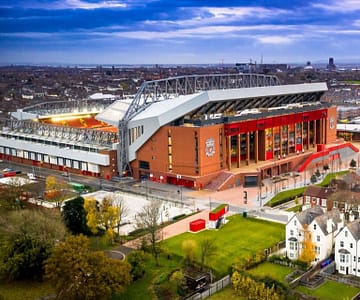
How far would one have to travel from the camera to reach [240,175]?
4978 cm

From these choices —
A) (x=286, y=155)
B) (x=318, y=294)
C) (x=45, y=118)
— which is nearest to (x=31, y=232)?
(x=318, y=294)

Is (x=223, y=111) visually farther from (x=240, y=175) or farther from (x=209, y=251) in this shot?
(x=209, y=251)

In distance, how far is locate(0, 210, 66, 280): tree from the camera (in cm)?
2734

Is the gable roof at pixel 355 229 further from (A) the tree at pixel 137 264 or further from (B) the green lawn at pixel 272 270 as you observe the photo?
(A) the tree at pixel 137 264

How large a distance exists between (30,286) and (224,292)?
33.6 ft

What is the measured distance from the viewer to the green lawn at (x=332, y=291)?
25.0m

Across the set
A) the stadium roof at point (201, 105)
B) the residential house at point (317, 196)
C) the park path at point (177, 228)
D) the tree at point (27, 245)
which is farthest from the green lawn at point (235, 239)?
the stadium roof at point (201, 105)

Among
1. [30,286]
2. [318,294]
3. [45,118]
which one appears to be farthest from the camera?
[45,118]

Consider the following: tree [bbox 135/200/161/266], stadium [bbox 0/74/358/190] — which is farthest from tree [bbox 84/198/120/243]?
stadium [bbox 0/74/358/190]

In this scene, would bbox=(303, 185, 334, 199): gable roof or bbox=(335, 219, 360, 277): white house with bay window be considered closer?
bbox=(335, 219, 360, 277): white house with bay window

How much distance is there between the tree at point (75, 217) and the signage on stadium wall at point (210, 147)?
17.6 metres

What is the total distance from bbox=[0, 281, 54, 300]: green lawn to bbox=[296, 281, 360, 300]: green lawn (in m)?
13.0

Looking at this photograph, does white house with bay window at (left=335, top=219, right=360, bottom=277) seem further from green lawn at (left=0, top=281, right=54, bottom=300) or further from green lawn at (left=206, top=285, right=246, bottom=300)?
green lawn at (left=0, top=281, right=54, bottom=300)

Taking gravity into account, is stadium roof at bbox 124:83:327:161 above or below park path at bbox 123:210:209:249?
above
